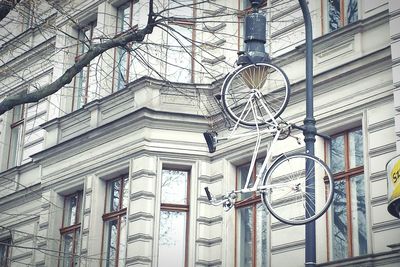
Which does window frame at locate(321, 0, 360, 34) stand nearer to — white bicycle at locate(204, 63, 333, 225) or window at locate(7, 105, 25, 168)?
white bicycle at locate(204, 63, 333, 225)

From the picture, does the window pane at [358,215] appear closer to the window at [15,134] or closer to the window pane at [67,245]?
the window pane at [67,245]

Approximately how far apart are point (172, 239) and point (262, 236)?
6.98 ft

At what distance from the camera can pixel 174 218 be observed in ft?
65.2

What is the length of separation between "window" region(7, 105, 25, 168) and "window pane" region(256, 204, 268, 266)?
946cm

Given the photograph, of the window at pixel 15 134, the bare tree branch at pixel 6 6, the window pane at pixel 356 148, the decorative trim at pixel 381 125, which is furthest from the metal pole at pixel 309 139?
the window at pixel 15 134

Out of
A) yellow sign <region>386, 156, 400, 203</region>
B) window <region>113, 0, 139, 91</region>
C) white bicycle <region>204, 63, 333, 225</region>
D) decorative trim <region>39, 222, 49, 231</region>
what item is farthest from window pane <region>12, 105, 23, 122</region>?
yellow sign <region>386, 156, 400, 203</region>

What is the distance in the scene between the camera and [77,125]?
2231cm

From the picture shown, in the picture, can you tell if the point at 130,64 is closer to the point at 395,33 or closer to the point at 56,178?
the point at 56,178

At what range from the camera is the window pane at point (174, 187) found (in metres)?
20.0

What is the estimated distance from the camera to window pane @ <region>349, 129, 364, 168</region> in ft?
55.6

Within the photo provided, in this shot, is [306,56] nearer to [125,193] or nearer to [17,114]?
[125,193]

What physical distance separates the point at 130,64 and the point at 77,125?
2.08 metres

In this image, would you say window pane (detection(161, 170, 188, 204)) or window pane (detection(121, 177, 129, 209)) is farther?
window pane (detection(121, 177, 129, 209))

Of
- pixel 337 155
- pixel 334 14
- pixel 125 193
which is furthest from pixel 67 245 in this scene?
pixel 334 14
